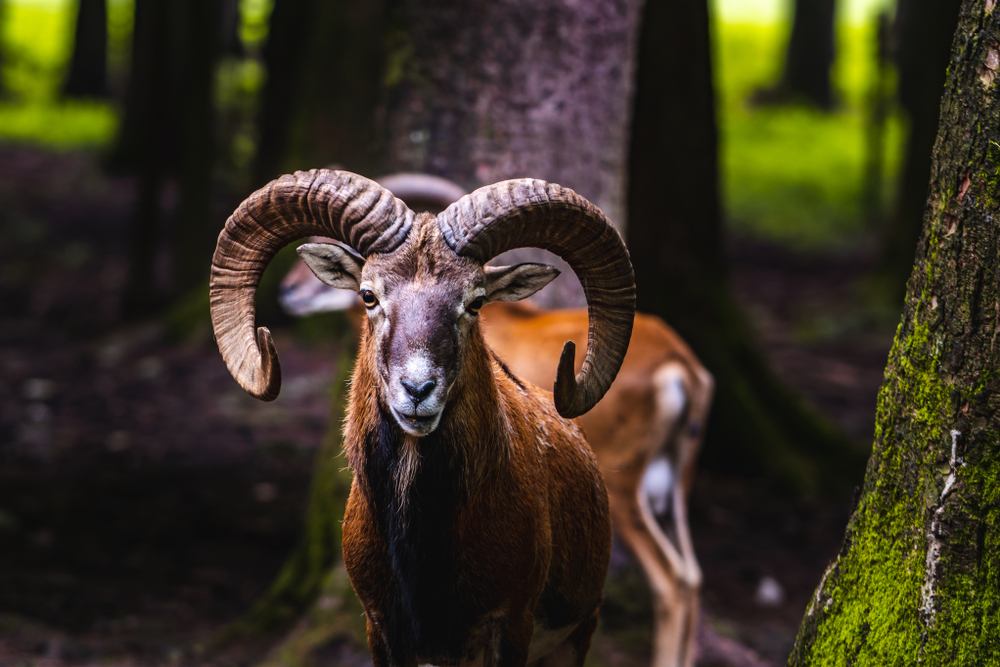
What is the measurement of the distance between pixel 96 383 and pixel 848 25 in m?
36.8

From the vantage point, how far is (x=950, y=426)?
314 cm

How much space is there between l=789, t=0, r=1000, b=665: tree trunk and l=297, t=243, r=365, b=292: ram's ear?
6.60 feet

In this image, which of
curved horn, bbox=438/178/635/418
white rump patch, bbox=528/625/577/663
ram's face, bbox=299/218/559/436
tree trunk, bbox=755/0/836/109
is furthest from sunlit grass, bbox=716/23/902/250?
ram's face, bbox=299/218/559/436

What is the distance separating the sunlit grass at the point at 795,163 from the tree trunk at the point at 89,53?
57.0 feet

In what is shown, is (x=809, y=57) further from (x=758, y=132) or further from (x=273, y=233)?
(x=273, y=233)

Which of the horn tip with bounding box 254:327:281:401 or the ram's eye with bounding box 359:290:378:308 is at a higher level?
the ram's eye with bounding box 359:290:378:308

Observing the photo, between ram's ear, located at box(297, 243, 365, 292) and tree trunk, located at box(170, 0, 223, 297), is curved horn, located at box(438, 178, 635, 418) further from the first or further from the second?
tree trunk, located at box(170, 0, 223, 297)

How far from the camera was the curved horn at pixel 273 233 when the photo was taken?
3.46 m

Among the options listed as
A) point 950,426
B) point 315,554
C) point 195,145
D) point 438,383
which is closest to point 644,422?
point 315,554

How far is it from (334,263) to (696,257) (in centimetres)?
707

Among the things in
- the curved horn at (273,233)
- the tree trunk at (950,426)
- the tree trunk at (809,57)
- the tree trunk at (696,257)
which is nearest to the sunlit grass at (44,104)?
the tree trunk at (696,257)

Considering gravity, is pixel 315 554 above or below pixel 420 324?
below

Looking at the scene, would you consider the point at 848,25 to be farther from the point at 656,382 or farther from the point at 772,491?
the point at 656,382

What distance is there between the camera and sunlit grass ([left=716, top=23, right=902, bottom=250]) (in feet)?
68.8
